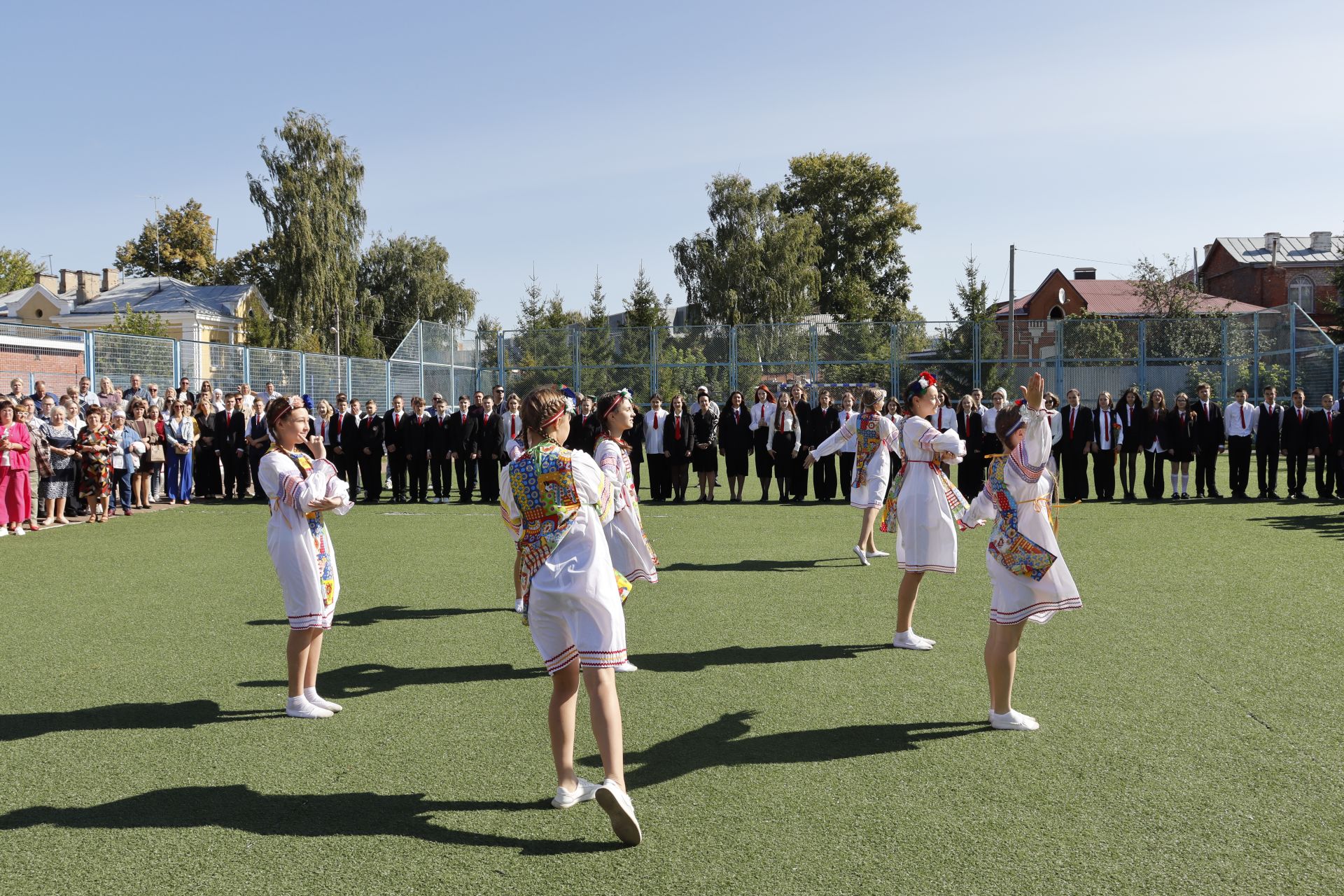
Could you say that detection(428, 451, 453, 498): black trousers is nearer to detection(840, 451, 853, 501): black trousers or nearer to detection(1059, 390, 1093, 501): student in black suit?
detection(840, 451, 853, 501): black trousers

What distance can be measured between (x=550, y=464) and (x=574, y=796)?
4.58 ft

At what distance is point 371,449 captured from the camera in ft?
62.2

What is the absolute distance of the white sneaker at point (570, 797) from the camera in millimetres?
4279

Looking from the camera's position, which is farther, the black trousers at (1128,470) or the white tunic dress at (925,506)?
the black trousers at (1128,470)

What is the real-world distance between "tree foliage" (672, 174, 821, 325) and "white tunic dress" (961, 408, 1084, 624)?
43.0m

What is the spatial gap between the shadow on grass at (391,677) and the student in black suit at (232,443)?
13336 mm

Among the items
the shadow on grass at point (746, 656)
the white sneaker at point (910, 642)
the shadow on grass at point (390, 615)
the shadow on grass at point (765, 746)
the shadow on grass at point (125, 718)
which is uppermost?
the white sneaker at point (910, 642)

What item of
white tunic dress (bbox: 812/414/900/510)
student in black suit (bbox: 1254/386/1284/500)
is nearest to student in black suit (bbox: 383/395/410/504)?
white tunic dress (bbox: 812/414/900/510)

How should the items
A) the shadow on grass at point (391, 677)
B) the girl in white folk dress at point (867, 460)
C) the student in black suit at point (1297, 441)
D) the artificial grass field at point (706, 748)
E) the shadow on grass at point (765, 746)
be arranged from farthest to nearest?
the student in black suit at point (1297, 441)
the girl in white folk dress at point (867, 460)
the shadow on grass at point (391, 677)
the shadow on grass at point (765, 746)
the artificial grass field at point (706, 748)

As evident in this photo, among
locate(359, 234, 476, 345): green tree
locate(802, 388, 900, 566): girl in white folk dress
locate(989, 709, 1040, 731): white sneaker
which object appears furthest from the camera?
locate(359, 234, 476, 345): green tree

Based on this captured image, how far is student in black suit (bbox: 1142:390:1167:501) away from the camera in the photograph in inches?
708

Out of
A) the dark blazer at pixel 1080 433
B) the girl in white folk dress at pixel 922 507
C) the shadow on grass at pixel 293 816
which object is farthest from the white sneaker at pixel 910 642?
the dark blazer at pixel 1080 433

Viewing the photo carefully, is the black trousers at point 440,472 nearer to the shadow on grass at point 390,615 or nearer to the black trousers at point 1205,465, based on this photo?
the shadow on grass at point 390,615

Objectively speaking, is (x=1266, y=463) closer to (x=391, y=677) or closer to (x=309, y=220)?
(x=391, y=677)
